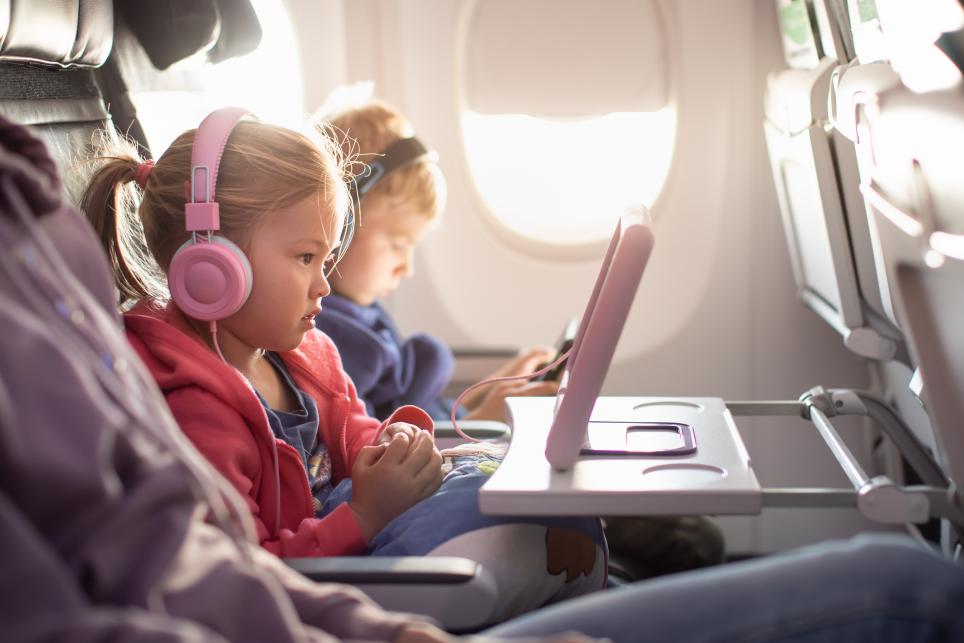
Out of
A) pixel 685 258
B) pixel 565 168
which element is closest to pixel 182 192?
pixel 565 168

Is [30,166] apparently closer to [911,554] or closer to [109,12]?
[911,554]

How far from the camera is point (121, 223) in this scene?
4.93 ft

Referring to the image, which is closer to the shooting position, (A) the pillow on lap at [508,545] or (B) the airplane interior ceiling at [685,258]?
(A) the pillow on lap at [508,545]

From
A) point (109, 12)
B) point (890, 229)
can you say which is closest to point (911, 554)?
point (890, 229)

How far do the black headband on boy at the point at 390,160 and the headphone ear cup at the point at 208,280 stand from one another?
2.89ft

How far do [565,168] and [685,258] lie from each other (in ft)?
1.36

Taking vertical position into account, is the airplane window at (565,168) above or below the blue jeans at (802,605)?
above

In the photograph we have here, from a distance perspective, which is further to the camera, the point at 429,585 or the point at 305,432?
the point at 305,432

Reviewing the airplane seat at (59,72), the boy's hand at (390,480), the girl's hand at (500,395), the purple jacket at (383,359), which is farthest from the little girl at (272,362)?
the girl's hand at (500,395)

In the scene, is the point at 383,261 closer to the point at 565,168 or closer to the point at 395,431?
the point at 565,168

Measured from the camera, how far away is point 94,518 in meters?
0.74

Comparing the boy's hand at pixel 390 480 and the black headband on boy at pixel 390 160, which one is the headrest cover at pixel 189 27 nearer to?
the black headband on boy at pixel 390 160

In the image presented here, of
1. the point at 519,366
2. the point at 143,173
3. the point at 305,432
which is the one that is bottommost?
the point at 519,366

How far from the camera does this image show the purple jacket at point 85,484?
2.29 ft
